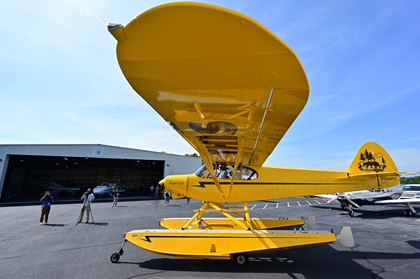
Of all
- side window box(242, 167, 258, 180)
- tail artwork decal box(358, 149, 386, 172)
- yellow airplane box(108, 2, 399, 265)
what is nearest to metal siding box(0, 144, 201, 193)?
side window box(242, 167, 258, 180)

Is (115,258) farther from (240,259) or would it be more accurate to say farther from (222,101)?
(222,101)

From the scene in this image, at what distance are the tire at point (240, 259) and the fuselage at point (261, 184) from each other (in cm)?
140

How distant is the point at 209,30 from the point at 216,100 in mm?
1005

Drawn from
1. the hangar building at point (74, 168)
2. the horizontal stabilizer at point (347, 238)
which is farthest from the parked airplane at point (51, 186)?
the horizontal stabilizer at point (347, 238)

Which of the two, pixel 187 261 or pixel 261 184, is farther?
pixel 261 184

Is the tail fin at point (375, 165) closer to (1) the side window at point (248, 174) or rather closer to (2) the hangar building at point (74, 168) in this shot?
(1) the side window at point (248, 174)

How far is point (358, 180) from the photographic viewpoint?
5.81m

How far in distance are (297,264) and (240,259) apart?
1301mm

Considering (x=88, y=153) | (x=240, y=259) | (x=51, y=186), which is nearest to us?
(x=240, y=259)

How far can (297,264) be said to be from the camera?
4148 millimetres

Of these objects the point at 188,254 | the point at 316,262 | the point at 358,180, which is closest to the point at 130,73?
the point at 188,254

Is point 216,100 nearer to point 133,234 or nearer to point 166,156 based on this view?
point 133,234

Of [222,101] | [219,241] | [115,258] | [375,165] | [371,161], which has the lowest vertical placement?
[115,258]

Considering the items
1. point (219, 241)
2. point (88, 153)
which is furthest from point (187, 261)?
point (88, 153)
